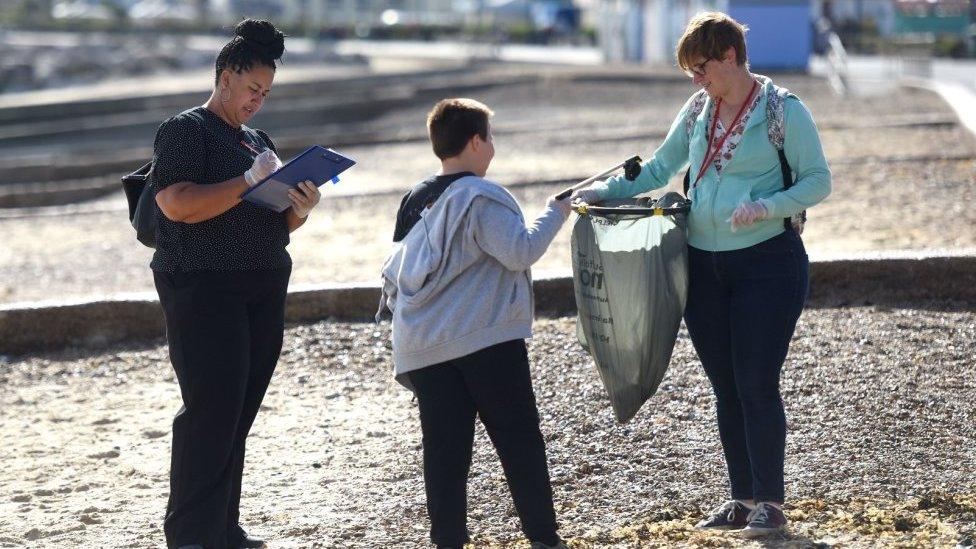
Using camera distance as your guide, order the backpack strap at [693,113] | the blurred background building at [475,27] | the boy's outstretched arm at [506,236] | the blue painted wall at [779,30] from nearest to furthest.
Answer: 1. the boy's outstretched arm at [506,236]
2. the backpack strap at [693,113]
3. the blue painted wall at [779,30]
4. the blurred background building at [475,27]

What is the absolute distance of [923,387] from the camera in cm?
562

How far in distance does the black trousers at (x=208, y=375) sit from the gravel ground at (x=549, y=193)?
351 cm

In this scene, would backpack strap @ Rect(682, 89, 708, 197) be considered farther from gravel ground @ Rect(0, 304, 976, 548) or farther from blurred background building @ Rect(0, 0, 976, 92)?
blurred background building @ Rect(0, 0, 976, 92)

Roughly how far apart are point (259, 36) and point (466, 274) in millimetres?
894

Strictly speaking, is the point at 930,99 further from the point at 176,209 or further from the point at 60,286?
the point at 176,209

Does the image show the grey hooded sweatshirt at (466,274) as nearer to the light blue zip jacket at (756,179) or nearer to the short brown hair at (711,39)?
the light blue zip jacket at (756,179)

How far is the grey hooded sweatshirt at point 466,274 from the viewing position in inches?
156

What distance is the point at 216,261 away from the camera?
418 centimetres

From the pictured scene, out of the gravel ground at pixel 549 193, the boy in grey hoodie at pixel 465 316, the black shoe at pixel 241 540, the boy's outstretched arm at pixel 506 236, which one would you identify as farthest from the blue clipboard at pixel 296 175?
the gravel ground at pixel 549 193

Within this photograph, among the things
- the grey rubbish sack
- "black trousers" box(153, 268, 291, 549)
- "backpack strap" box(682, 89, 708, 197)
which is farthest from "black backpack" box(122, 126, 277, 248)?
"backpack strap" box(682, 89, 708, 197)

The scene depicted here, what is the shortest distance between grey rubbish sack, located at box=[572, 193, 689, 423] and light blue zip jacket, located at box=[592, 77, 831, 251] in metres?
0.09

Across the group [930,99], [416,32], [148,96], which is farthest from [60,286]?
[416,32]

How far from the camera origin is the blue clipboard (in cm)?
401

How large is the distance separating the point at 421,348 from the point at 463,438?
30cm
